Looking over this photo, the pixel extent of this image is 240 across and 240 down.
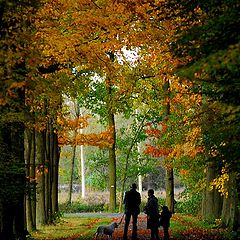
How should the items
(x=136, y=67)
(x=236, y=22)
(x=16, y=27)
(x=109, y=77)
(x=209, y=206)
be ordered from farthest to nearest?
1. (x=209, y=206)
2. (x=136, y=67)
3. (x=109, y=77)
4. (x=16, y=27)
5. (x=236, y=22)

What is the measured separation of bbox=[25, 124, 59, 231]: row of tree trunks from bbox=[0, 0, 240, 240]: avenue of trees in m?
Result: 0.06

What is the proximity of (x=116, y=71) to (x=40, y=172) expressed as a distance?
23.1ft

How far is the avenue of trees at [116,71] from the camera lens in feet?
29.2

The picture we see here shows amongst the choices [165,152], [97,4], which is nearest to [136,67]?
[97,4]

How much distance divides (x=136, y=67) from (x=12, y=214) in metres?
8.61

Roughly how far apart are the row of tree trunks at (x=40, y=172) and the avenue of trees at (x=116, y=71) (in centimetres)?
6

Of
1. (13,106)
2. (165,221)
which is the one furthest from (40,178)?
(13,106)

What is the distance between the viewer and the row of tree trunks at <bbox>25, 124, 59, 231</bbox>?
73.8 feet

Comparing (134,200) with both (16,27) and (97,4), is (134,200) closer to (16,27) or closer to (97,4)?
(97,4)

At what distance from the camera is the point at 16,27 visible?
1074cm

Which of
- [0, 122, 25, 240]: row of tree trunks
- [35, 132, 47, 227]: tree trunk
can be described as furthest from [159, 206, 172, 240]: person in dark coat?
[35, 132, 47, 227]: tree trunk

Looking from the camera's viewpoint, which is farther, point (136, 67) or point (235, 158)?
point (136, 67)

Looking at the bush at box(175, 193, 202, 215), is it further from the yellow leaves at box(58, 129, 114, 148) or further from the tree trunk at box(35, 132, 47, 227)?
the tree trunk at box(35, 132, 47, 227)

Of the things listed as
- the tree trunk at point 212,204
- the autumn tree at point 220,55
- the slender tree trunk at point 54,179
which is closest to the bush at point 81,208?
the slender tree trunk at point 54,179
